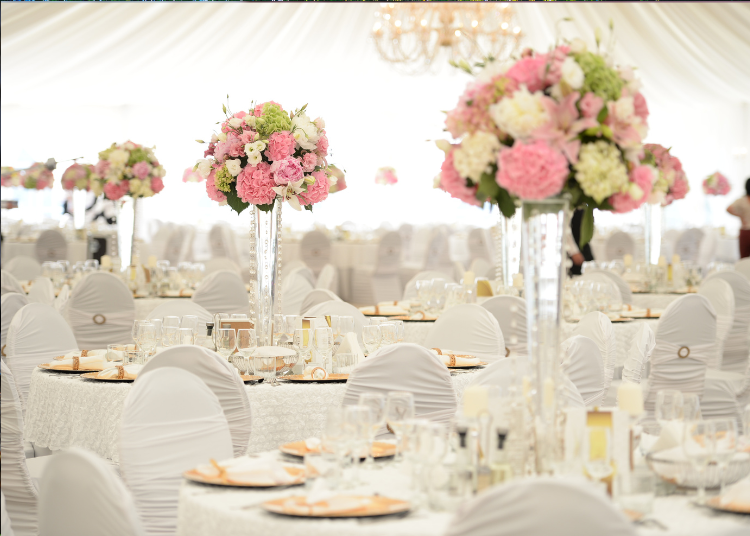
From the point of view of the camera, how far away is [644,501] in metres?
1.95

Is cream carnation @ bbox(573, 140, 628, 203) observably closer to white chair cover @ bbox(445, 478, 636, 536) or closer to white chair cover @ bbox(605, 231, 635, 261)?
white chair cover @ bbox(445, 478, 636, 536)

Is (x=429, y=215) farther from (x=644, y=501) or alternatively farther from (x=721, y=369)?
(x=644, y=501)

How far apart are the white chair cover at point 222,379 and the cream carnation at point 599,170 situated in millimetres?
1588

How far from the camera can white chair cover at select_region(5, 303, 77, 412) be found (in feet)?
14.5

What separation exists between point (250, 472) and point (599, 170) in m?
1.04

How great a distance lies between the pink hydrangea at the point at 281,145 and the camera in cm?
410

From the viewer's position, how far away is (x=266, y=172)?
162 inches

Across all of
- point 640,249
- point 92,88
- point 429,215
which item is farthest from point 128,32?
point 429,215

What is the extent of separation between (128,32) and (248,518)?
38.3 feet

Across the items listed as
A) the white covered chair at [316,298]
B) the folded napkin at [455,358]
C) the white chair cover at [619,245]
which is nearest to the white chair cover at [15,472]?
the folded napkin at [455,358]

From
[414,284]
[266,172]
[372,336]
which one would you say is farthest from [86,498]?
[414,284]

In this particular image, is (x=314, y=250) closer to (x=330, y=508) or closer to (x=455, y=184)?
(x=455, y=184)

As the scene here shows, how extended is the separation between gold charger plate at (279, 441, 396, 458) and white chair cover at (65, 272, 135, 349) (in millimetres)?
3729

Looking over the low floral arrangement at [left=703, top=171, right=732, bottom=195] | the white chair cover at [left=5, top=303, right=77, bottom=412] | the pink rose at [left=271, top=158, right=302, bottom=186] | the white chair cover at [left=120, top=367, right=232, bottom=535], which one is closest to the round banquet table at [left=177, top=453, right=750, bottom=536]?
the white chair cover at [left=120, top=367, right=232, bottom=535]
